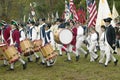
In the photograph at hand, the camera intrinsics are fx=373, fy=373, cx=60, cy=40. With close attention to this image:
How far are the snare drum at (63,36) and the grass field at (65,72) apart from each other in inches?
36.5

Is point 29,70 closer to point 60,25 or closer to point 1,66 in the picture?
point 1,66

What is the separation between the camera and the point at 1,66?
15.0 m

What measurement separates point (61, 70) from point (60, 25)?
12.3 feet

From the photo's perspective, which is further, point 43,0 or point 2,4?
point 43,0

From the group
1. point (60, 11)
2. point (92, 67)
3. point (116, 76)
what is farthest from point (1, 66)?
point (60, 11)

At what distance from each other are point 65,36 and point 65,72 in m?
2.32

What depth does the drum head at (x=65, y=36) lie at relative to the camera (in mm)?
15093

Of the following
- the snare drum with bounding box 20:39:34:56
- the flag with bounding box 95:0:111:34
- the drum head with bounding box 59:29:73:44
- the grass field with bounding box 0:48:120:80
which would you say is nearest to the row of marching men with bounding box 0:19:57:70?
the snare drum with bounding box 20:39:34:56

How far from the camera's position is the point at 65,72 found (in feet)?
43.4

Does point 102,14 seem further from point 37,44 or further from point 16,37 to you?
point 16,37

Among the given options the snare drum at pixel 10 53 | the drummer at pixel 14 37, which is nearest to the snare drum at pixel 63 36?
the drummer at pixel 14 37

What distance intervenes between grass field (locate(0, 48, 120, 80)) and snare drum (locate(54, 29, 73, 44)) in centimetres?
93

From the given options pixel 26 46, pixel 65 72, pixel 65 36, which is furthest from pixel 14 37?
pixel 65 36

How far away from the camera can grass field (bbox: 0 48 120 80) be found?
1236 centimetres
